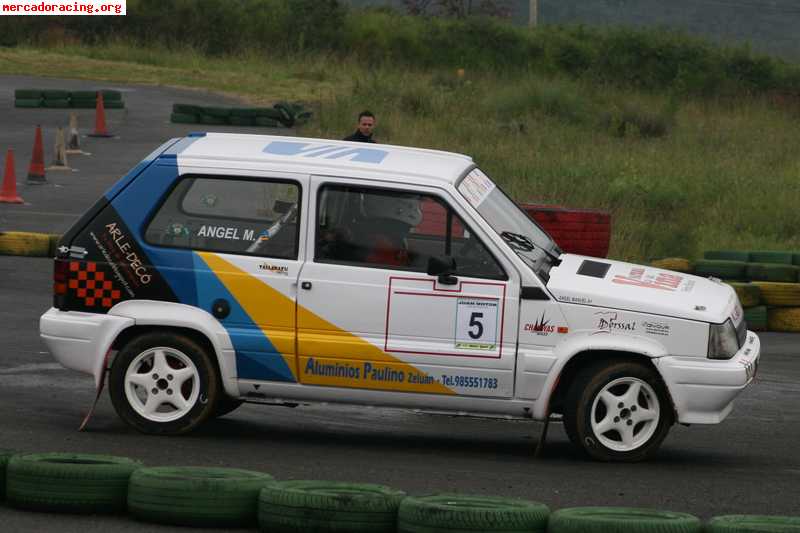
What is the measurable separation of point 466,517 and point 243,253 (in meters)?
2.85

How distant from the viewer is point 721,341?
8492mm

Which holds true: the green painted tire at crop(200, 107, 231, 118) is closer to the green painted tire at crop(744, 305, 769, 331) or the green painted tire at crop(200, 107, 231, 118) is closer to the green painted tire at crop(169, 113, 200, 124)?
the green painted tire at crop(169, 113, 200, 124)

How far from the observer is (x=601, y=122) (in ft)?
111

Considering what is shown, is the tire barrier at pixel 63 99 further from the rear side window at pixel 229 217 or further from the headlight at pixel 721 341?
the headlight at pixel 721 341

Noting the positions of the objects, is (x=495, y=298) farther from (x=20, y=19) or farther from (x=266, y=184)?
(x=20, y=19)

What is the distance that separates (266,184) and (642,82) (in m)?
43.1

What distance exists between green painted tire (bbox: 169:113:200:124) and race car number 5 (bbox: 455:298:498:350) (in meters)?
24.0

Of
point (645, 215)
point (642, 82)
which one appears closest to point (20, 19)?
point (642, 82)

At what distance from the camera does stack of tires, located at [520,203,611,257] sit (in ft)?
49.8

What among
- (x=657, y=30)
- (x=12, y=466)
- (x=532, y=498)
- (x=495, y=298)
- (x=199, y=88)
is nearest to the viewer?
(x=12, y=466)

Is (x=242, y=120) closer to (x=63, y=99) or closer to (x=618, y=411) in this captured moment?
(x=63, y=99)

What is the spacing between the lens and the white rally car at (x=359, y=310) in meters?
8.48

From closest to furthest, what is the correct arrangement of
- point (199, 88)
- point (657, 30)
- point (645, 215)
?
point (645, 215) → point (199, 88) → point (657, 30)

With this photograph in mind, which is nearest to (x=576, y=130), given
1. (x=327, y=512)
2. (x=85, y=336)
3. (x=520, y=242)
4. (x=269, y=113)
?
(x=269, y=113)
